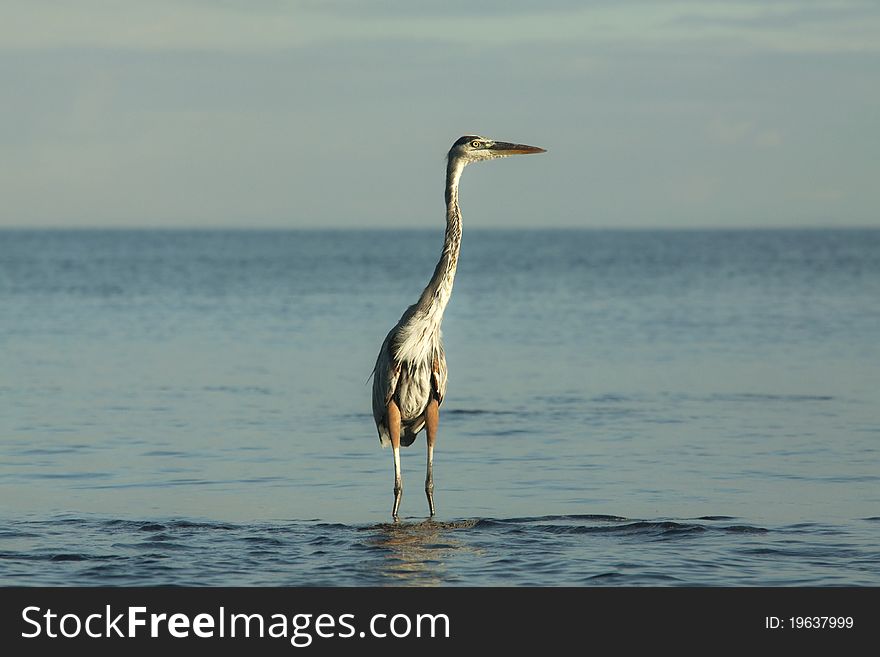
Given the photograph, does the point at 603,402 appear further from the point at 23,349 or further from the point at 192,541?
the point at 23,349

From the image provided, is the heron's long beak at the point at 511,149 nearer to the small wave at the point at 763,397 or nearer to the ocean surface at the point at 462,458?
the ocean surface at the point at 462,458

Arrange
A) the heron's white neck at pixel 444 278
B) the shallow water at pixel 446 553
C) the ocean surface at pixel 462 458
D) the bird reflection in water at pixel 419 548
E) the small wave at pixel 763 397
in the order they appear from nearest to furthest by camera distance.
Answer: the shallow water at pixel 446 553 → the bird reflection in water at pixel 419 548 → the ocean surface at pixel 462 458 → the heron's white neck at pixel 444 278 → the small wave at pixel 763 397

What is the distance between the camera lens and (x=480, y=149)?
471 inches

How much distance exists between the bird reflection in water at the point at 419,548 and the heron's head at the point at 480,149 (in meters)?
3.11

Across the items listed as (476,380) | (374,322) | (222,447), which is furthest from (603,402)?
(374,322)

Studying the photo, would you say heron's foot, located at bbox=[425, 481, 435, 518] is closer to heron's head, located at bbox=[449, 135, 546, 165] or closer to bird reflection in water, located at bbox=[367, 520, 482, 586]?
bird reflection in water, located at bbox=[367, 520, 482, 586]

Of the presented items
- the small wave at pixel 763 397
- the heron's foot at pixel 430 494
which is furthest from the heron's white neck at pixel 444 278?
the small wave at pixel 763 397

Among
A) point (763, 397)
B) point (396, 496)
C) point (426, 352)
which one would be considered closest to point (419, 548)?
point (396, 496)

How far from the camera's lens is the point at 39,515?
11.2m

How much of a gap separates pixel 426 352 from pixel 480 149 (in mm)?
1837

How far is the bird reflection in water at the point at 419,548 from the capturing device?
9.37 m

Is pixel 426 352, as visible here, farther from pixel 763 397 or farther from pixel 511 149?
pixel 763 397

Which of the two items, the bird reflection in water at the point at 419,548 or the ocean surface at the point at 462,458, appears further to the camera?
the ocean surface at the point at 462,458

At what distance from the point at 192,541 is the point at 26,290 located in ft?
135
